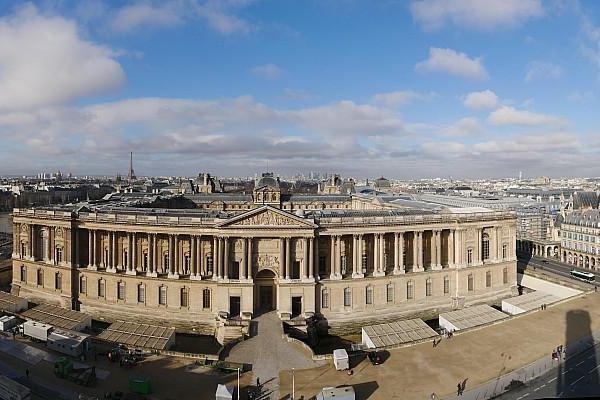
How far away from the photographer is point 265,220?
2233 inches

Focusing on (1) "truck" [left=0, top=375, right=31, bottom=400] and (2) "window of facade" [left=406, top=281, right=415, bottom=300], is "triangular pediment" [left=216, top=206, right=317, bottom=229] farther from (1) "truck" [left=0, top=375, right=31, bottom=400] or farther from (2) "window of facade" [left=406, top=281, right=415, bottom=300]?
(1) "truck" [left=0, top=375, right=31, bottom=400]

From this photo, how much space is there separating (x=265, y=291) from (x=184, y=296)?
11.1 m

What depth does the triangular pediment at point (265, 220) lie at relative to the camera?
2215 inches

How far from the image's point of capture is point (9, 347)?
150ft

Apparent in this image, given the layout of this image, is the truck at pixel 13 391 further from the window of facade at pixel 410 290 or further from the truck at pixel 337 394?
the window of facade at pixel 410 290

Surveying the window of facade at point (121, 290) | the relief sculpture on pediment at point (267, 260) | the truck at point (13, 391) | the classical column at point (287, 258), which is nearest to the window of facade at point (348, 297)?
the classical column at point (287, 258)

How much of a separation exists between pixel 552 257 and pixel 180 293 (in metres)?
91.0

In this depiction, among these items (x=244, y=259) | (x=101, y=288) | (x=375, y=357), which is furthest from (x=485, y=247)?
(x=101, y=288)

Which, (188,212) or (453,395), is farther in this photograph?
(188,212)

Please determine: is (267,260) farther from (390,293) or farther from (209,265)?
(390,293)

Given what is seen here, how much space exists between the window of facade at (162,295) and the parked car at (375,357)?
2950 centimetres

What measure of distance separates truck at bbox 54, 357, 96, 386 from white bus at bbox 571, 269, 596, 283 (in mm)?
80137

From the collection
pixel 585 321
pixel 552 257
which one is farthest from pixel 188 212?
pixel 552 257

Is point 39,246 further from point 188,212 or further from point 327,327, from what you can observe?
point 327,327
